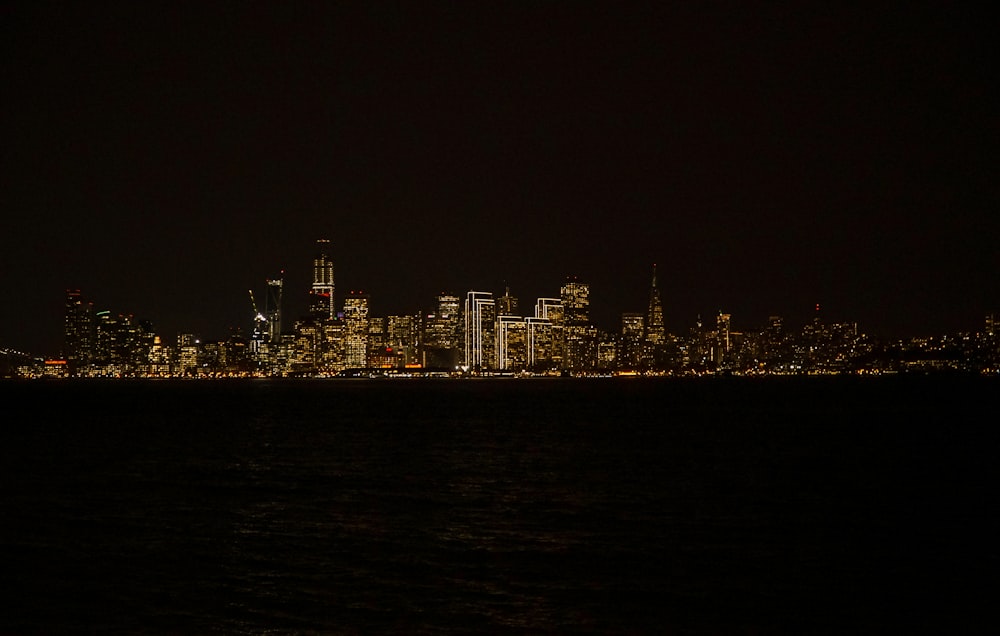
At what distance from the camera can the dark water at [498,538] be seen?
23.5 meters

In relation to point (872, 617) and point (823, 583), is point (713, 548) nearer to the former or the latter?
point (823, 583)

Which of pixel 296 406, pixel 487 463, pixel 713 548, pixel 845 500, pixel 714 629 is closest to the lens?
pixel 714 629

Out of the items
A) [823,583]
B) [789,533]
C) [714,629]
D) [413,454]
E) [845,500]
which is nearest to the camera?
[714,629]

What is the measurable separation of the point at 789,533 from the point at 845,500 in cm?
945

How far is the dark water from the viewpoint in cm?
2352

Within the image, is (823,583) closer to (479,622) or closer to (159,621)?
(479,622)

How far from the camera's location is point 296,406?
134 meters

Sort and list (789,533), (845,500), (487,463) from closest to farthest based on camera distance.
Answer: (789,533) → (845,500) → (487,463)

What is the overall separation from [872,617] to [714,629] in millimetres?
3980

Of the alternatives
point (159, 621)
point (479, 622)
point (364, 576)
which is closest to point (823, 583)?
point (479, 622)

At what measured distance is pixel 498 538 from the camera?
1278 inches

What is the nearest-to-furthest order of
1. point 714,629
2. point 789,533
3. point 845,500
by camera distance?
point 714,629
point 789,533
point 845,500

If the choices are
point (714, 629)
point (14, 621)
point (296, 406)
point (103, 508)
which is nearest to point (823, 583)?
point (714, 629)

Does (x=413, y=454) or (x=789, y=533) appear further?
(x=413, y=454)
